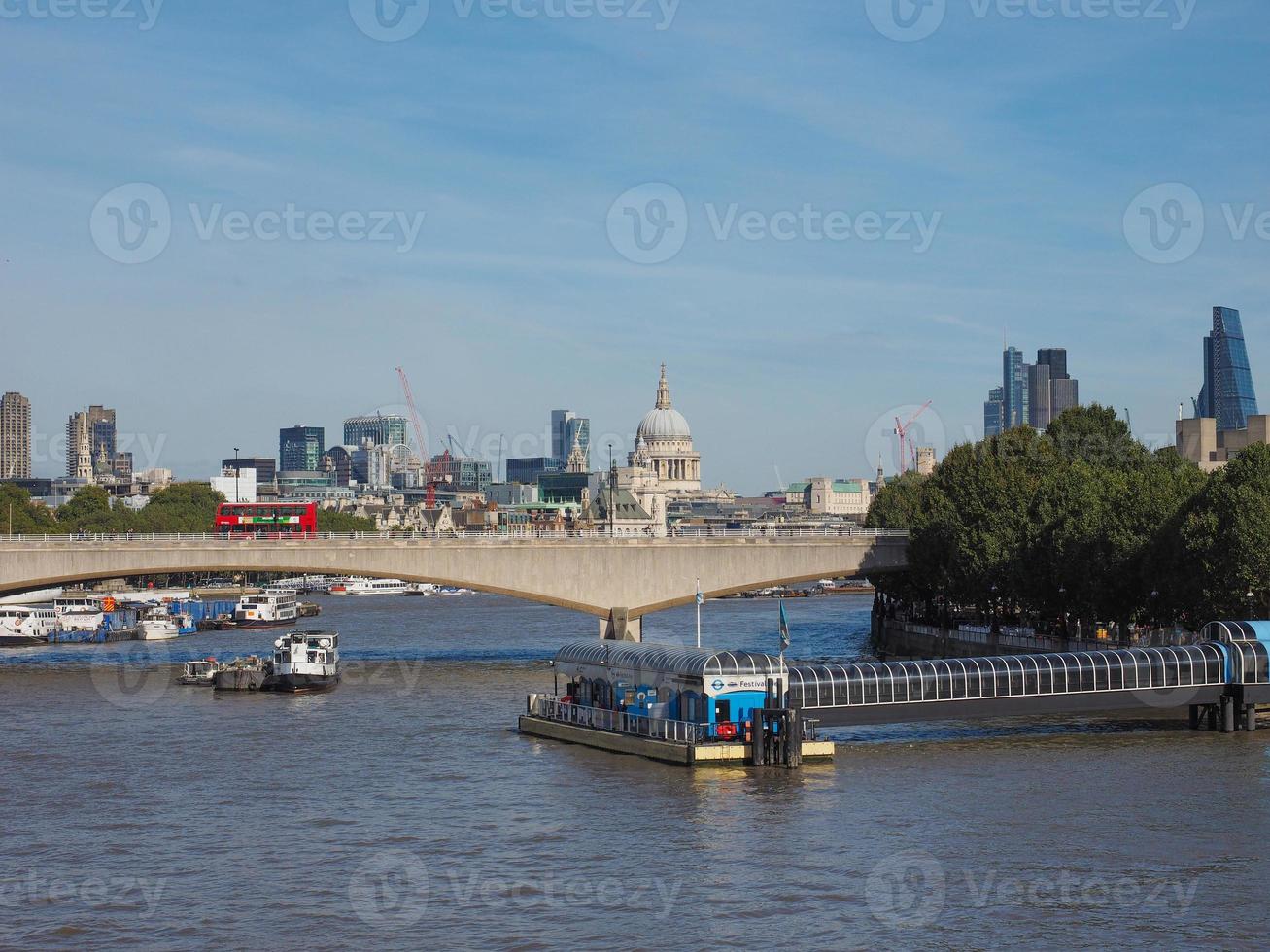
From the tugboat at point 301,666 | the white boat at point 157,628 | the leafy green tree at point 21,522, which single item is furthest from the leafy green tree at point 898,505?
the leafy green tree at point 21,522

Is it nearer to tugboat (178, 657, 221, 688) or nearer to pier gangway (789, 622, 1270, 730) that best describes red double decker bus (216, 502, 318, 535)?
tugboat (178, 657, 221, 688)

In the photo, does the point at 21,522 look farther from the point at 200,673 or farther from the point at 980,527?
the point at 980,527

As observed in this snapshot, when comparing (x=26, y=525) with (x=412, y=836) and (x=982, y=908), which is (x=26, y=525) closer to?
(x=412, y=836)

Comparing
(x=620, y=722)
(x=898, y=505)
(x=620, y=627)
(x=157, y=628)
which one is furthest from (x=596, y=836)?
(x=898, y=505)

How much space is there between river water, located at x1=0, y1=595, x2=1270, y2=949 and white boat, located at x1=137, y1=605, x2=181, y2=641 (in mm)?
49701

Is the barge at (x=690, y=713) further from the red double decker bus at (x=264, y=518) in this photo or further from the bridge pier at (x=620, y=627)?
the red double decker bus at (x=264, y=518)

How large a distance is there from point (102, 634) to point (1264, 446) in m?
77.3

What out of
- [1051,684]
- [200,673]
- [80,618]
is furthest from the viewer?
[80,618]

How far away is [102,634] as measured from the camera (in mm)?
123625

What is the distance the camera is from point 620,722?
210 feet

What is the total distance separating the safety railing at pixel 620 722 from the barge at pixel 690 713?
0.11 feet

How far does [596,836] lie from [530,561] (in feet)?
170

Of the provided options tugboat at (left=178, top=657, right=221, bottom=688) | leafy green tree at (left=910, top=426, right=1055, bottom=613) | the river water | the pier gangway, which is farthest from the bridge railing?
the pier gangway

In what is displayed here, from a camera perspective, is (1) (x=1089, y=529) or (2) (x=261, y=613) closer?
(1) (x=1089, y=529)
